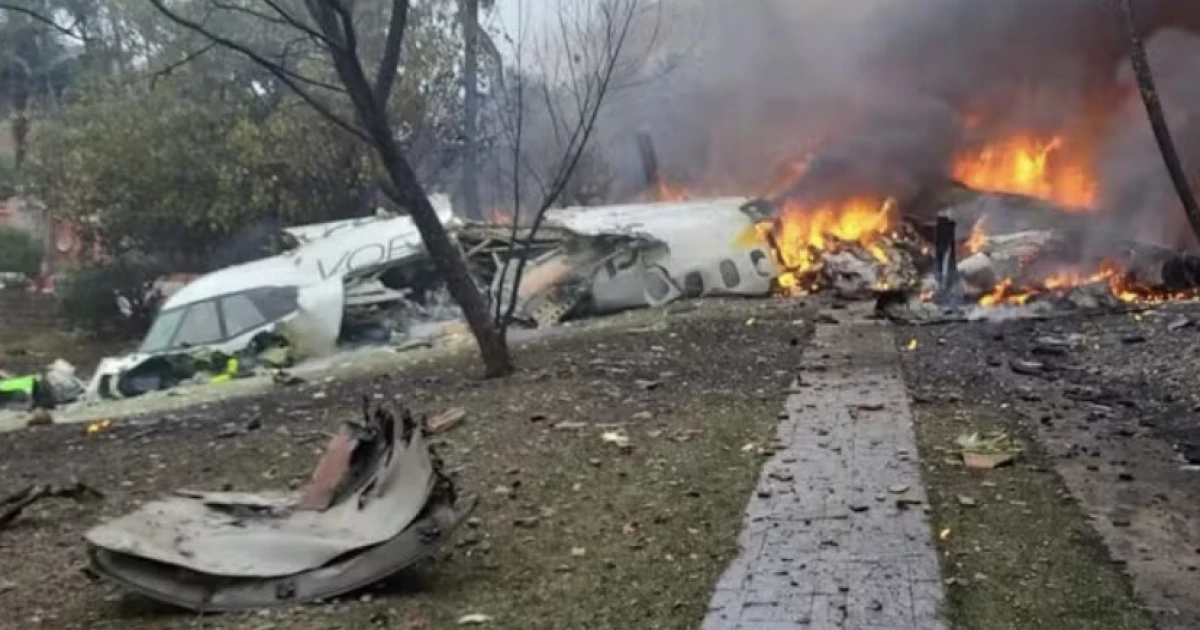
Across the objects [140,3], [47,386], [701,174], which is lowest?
[47,386]

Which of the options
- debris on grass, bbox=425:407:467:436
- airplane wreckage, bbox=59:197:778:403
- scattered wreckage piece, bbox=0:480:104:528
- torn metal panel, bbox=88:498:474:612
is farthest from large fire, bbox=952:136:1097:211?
torn metal panel, bbox=88:498:474:612

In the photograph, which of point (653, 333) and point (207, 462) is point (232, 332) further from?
point (207, 462)

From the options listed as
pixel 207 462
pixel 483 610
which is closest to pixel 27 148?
pixel 207 462

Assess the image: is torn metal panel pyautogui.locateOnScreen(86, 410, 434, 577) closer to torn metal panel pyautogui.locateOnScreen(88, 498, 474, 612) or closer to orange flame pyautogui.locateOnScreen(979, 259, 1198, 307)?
torn metal panel pyautogui.locateOnScreen(88, 498, 474, 612)

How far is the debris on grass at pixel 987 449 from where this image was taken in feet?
19.9

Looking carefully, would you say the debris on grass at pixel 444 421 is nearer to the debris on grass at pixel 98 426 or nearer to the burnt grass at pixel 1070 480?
the burnt grass at pixel 1070 480

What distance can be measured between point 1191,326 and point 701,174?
12.8 m

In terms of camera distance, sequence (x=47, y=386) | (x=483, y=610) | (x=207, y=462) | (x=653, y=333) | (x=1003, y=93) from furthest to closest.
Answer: (x=1003, y=93) → (x=47, y=386) → (x=653, y=333) → (x=207, y=462) → (x=483, y=610)

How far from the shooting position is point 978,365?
9.38 metres

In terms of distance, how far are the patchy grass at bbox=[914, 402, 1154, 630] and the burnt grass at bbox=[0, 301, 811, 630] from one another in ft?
2.87

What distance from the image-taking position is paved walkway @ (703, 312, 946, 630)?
157 inches

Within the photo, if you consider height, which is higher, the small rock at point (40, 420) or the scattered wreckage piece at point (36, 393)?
the small rock at point (40, 420)

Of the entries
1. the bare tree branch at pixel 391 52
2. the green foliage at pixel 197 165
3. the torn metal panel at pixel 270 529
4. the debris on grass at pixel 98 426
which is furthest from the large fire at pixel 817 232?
the torn metal panel at pixel 270 529

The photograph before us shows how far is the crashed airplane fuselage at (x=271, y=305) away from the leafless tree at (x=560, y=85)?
1787mm
